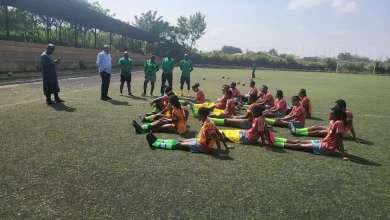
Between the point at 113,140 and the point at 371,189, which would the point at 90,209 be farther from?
the point at 371,189

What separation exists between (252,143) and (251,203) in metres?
2.72

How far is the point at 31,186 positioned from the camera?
12.7ft

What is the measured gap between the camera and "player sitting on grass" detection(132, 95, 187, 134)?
6777 millimetres

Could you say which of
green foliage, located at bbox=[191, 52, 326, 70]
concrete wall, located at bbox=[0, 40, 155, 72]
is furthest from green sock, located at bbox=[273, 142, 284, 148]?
green foliage, located at bbox=[191, 52, 326, 70]

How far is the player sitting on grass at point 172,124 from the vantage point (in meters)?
6.78

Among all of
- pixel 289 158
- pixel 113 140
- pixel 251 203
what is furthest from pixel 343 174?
pixel 113 140

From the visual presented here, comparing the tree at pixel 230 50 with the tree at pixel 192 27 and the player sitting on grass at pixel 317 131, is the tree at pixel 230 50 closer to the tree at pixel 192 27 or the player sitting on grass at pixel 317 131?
the tree at pixel 192 27

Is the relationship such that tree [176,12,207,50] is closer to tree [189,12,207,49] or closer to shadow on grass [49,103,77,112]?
tree [189,12,207,49]

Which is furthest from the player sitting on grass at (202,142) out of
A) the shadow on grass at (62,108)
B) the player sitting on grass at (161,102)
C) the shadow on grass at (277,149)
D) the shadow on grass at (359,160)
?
the shadow on grass at (62,108)

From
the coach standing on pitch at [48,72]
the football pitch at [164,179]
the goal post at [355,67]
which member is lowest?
the football pitch at [164,179]

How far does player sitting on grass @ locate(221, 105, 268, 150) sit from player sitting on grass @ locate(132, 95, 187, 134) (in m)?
1.06

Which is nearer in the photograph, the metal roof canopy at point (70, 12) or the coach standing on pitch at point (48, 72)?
the coach standing on pitch at point (48, 72)

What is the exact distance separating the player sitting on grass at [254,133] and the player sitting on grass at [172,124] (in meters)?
1.06

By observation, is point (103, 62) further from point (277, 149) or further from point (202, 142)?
point (277, 149)
